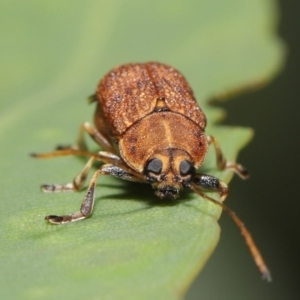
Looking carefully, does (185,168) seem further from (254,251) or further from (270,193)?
(270,193)

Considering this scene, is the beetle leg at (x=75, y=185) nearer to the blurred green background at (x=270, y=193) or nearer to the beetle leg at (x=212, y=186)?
the beetle leg at (x=212, y=186)

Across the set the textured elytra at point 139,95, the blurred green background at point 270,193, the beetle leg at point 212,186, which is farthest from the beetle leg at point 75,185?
the blurred green background at point 270,193

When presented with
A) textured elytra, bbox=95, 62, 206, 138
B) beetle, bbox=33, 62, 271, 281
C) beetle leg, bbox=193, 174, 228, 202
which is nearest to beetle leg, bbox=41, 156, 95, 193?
beetle, bbox=33, 62, 271, 281

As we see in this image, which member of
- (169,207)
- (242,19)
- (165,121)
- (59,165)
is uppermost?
(242,19)

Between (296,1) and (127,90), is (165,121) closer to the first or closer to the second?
(127,90)

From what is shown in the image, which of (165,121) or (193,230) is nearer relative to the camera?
(193,230)

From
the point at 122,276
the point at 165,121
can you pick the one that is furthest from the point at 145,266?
the point at 165,121

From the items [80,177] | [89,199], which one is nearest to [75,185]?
[80,177]
